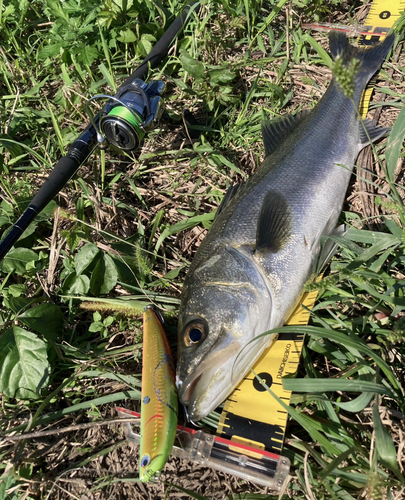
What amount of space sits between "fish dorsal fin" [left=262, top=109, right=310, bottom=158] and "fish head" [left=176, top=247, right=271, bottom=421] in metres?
1.14

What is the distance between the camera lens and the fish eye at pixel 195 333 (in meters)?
2.25

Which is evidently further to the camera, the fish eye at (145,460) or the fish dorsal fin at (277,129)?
the fish dorsal fin at (277,129)

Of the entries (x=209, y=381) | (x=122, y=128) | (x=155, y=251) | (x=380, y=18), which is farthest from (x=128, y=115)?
(x=380, y=18)

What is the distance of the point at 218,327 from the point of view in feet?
7.39

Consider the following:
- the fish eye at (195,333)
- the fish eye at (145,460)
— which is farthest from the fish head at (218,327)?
the fish eye at (145,460)

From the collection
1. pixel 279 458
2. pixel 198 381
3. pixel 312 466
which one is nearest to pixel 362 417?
pixel 312 466

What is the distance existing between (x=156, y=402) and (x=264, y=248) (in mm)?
1161

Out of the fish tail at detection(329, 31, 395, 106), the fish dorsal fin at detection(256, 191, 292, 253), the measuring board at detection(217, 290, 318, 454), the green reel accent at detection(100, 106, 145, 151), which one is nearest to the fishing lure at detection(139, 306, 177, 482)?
the measuring board at detection(217, 290, 318, 454)

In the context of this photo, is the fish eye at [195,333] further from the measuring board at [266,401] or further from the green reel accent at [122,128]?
the green reel accent at [122,128]

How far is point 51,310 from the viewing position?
2.80 metres

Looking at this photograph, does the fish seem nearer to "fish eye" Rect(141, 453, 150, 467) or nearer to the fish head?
the fish head

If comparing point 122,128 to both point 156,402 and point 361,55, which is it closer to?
point 156,402

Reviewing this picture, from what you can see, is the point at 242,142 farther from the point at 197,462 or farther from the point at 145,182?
the point at 197,462

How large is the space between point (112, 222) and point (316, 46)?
2.59 m
